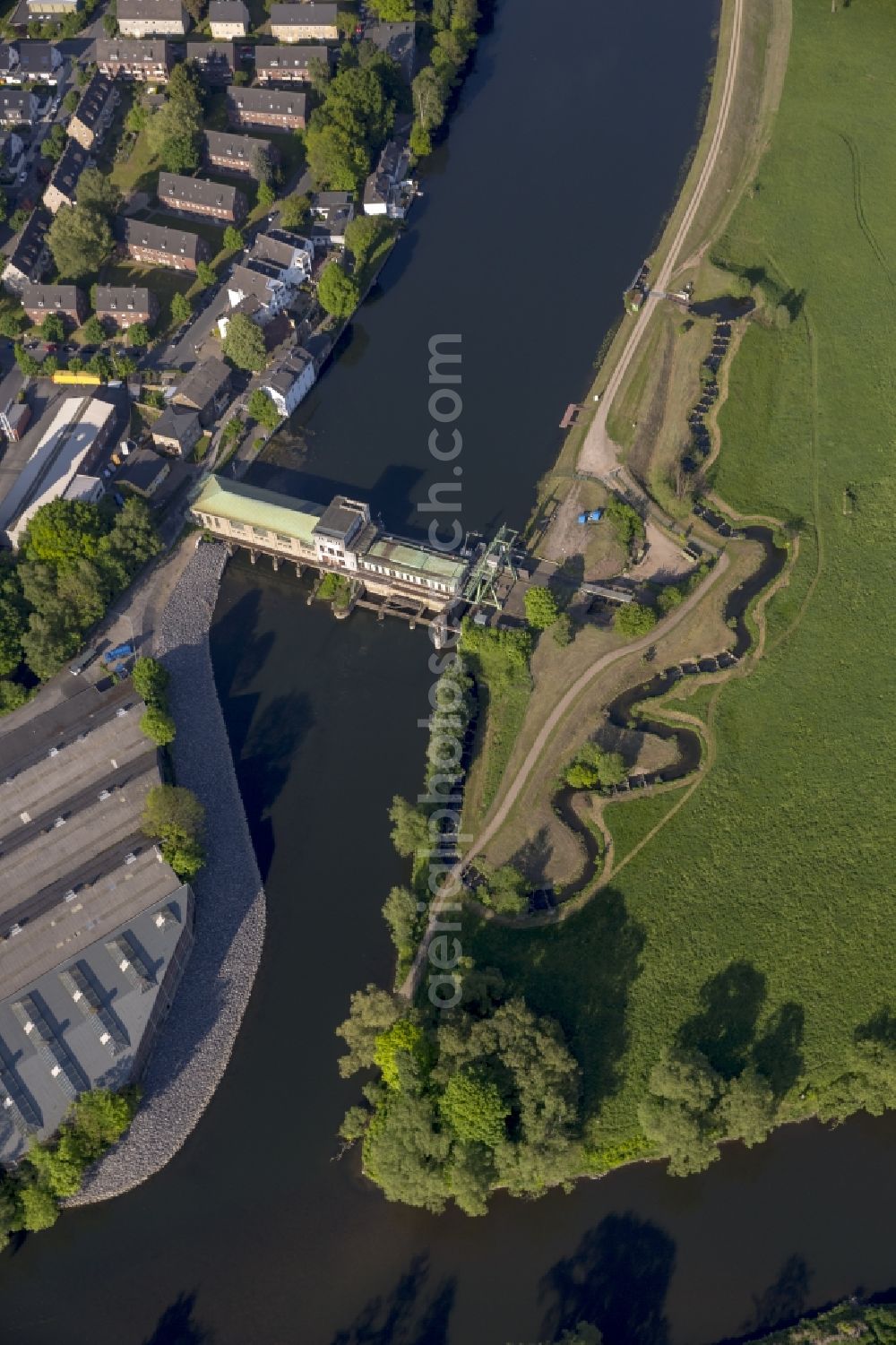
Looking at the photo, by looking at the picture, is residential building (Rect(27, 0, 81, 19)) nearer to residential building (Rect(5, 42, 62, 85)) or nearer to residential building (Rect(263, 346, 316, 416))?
residential building (Rect(5, 42, 62, 85))

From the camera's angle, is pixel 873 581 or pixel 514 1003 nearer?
pixel 514 1003

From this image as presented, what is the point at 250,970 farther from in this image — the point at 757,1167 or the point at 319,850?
the point at 757,1167

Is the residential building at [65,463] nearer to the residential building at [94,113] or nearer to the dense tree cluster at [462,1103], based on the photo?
the residential building at [94,113]

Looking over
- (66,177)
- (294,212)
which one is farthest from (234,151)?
(66,177)

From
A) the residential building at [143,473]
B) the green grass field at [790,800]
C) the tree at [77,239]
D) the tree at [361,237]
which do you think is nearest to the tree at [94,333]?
the tree at [77,239]

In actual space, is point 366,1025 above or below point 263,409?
below

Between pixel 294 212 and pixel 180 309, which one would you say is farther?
pixel 294 212

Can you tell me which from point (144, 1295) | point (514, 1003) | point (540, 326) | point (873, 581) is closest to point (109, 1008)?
point (144, 1295)

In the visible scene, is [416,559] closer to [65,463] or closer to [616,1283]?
[65,463]
